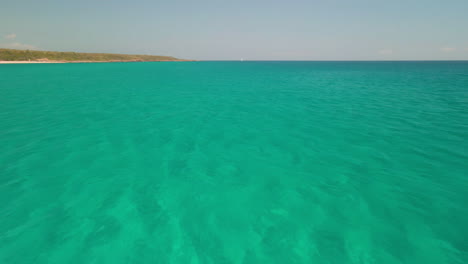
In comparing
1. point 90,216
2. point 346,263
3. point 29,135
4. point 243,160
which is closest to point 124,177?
point 90,216

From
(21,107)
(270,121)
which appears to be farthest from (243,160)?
(21,107)

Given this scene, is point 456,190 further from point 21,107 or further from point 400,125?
point 21,107

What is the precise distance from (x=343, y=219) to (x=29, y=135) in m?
20.0

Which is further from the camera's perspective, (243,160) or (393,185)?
(243,160)

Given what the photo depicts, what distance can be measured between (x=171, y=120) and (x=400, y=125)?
20.3m

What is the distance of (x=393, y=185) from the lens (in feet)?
30.6

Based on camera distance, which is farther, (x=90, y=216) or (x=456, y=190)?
(x=456, y=190)

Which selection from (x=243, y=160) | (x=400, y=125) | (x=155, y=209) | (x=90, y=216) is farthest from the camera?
(x=400, y=125)

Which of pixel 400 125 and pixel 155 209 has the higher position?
pixel 400 125

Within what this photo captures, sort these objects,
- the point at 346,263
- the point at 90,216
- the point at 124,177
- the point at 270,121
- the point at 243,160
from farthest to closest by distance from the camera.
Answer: the point at 270,121, the point at 243,160, the point at 124,177, the point at 90,216, the point at 346,263

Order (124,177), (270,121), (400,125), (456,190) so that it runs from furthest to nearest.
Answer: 1. (270,121)
2. (400,125)
3. (124,177)
4. (456,190)

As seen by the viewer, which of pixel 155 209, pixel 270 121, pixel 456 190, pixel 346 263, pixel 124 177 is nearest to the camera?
pixel 346 263

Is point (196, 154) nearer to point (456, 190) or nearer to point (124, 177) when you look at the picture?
point (124, 177)

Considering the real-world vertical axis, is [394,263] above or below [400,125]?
below
